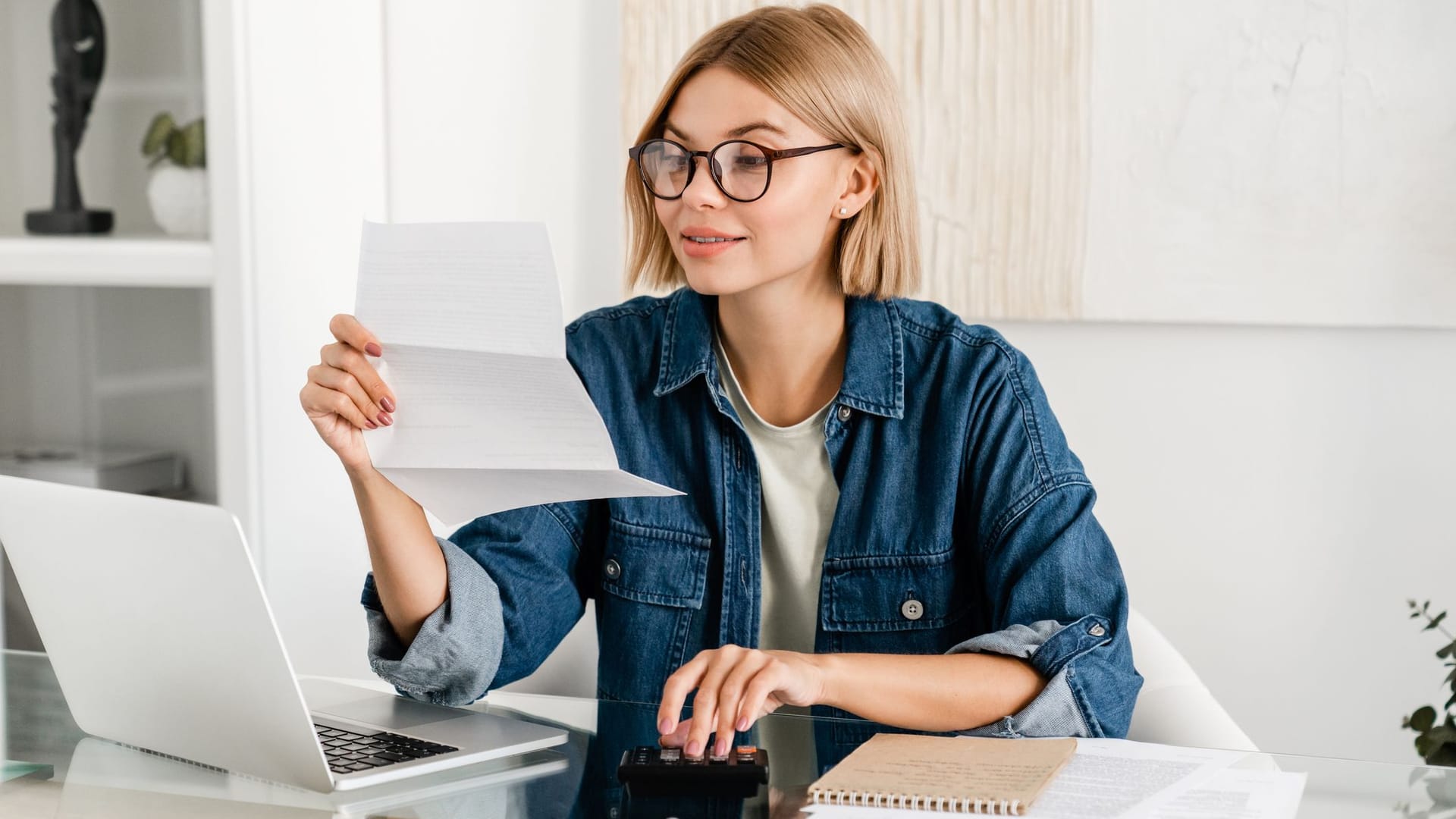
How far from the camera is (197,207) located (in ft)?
6.93

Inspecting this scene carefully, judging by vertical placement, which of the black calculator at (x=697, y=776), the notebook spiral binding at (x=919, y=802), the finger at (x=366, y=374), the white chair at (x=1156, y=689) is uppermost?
the finger at (x=366, y=374)

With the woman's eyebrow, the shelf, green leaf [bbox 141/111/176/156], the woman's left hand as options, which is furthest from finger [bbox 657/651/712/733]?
green leaf [bbox 141/111/176/156]

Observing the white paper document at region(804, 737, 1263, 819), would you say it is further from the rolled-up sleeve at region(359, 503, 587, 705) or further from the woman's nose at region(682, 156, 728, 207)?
the woman's nose at region(682, 156, 728, 207)

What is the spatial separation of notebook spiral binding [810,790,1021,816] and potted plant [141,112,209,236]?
165 cm

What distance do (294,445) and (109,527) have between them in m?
1.34

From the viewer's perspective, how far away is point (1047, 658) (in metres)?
1.12

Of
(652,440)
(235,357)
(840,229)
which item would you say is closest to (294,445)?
(235,357)

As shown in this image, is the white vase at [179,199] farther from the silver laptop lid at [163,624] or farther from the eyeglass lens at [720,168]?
the silver laptop lid at [163,624]

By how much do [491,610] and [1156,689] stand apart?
0.72 m

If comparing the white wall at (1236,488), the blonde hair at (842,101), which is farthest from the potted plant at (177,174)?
the blonde hair at (842,101)

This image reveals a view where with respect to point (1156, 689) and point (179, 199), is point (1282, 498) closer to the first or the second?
point (1156, 689)

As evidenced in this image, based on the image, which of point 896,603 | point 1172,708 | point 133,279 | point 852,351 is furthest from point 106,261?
point 1172,708

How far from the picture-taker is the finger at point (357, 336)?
3.43 ft

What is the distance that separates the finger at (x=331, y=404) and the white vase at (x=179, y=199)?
1.16m
